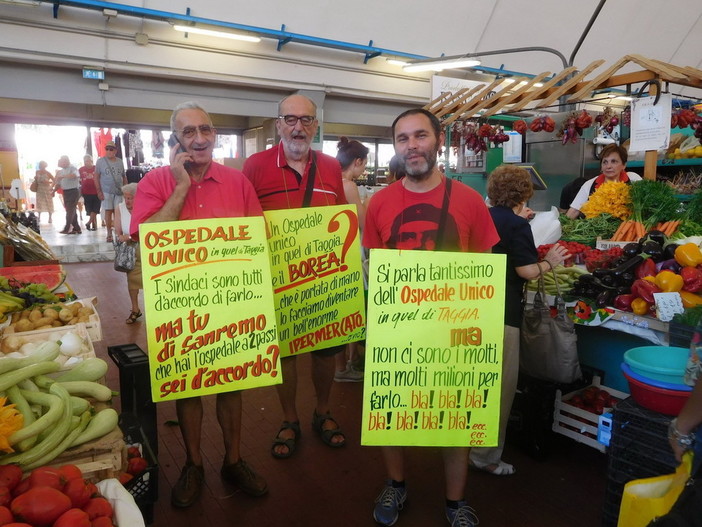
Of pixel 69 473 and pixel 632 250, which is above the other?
pixel 632 250

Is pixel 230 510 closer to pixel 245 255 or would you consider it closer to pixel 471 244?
pixel 245 255

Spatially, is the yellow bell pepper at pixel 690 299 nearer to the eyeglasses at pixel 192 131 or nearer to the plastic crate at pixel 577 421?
the plastic crate at pixel 577 421

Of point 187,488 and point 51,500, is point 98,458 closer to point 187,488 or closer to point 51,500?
point 51,500

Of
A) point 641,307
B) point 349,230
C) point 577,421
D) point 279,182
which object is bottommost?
point 577,421

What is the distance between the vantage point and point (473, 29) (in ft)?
39.2

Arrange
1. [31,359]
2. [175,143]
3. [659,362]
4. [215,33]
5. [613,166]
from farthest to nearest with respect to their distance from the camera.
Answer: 1. [215,33]
2. [613,166]
3. [175,143]
4. [659,362]
5. [31,359]

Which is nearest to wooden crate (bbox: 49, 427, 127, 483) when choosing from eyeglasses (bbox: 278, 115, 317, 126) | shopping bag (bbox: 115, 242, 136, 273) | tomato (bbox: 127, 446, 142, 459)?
tomato (bbox: 127, 446, 142, 459)

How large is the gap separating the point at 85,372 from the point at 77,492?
0.85m

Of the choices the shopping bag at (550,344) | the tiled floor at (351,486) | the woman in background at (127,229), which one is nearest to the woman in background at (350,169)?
the tiled floor at (351,486)

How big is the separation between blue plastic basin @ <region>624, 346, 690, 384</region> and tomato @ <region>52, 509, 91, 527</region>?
7.06 ft

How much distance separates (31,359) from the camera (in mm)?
2096

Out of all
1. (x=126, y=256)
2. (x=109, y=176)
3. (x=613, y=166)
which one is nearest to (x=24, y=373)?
(x=126, y=256)

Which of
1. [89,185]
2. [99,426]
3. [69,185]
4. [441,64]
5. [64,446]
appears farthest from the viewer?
[89,185]

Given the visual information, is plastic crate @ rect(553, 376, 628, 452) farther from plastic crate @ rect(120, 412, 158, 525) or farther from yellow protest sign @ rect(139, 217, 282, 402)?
plastic crate @ rect(120, 412, 158, 525)
